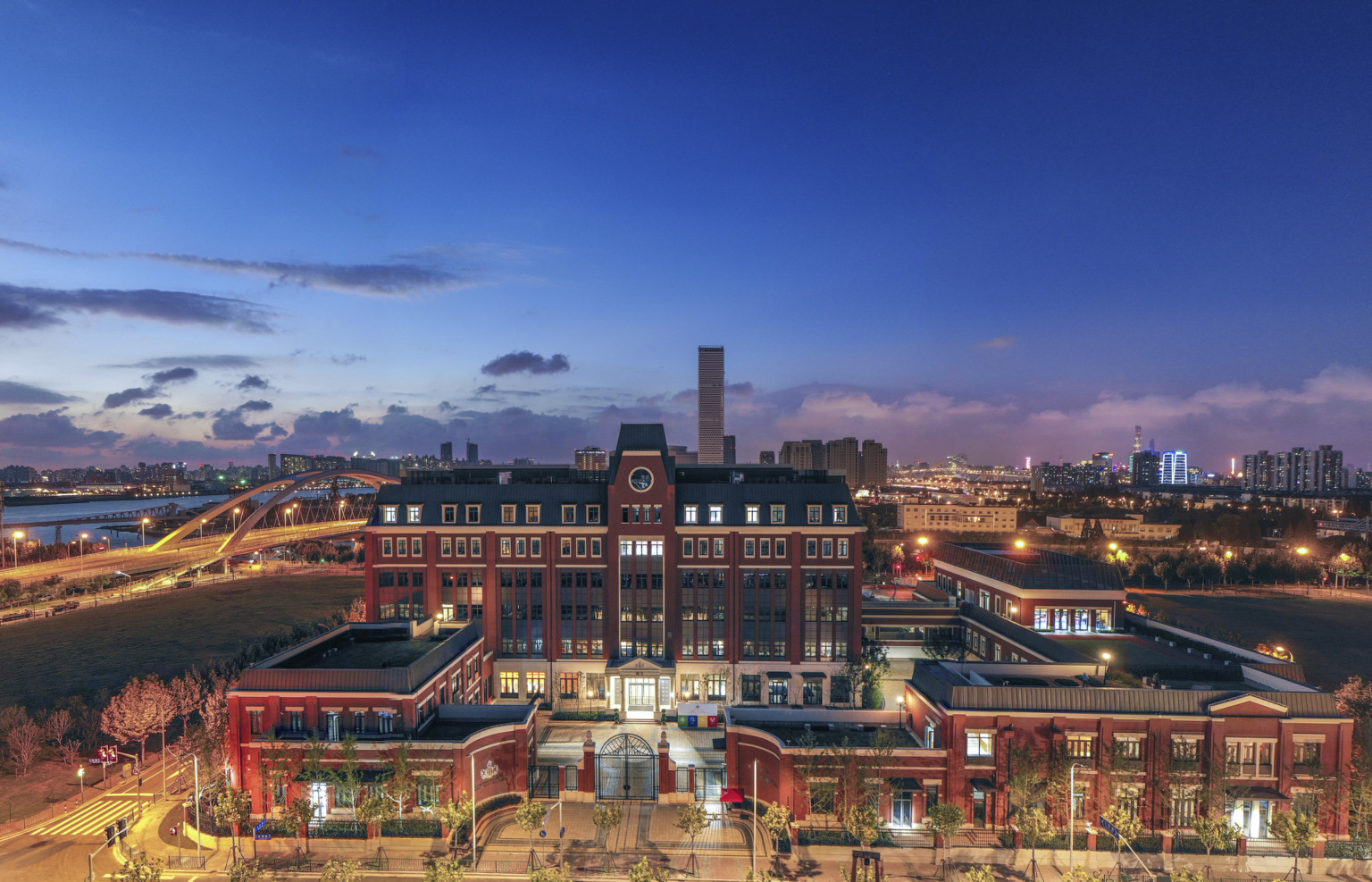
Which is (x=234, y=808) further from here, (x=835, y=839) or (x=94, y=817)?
(x=835, y=839)

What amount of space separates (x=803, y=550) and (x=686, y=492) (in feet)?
40.7

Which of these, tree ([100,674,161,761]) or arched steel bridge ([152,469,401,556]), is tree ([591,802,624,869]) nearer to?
tree ([100,674,161,761])

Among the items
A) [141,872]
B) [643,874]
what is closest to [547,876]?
[643,874]

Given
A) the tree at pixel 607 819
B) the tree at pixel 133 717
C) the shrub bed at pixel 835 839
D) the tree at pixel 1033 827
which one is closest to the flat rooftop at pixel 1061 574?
the tree at pixel 1033 827

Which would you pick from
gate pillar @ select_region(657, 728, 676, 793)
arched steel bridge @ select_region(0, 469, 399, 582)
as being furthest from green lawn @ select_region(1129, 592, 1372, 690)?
arched steel bridge @ select_region(0, 469, 399, 582)

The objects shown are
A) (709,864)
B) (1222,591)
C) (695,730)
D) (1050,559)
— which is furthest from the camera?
(1222,591)

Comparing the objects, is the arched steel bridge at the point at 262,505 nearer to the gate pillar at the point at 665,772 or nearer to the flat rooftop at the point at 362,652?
the flat rooftop at the point at 362,652

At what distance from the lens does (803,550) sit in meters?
59.8

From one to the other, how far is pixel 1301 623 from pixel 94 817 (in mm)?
142107

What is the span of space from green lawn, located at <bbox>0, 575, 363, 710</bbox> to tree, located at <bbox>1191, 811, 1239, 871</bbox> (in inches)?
3520

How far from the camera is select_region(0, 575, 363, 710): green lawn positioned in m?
66.4

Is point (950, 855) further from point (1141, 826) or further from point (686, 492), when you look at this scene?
point (686, 492)

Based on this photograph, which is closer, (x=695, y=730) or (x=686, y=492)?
(x=695, y=730)

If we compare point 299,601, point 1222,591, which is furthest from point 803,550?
point 1222,591
